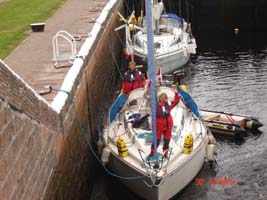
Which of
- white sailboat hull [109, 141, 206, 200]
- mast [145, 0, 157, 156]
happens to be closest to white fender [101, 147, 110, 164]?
white sailboat hull [109, 141, 206, 200]

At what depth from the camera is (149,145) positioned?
47.1ft

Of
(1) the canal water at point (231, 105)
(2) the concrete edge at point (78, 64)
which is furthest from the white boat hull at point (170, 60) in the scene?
(2) the concrete edge at point (78, 64)

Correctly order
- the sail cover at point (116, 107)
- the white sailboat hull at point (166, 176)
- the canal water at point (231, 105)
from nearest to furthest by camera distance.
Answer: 1. the white sailboat hull at point (166, 176)
2. the canal water at point (231, 105)
3. the sail cover at point (116, 107)

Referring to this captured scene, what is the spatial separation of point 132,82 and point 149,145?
4.35 meters

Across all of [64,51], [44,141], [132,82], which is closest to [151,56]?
[44,141]

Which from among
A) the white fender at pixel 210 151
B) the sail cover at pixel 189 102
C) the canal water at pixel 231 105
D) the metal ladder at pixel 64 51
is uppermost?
the metal ladder at pixel 64 51

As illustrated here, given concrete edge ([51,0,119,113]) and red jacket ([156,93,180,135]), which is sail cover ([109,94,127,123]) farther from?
red jacket ([156,93,180,135])

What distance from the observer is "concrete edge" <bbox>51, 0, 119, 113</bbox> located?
12.1 metres

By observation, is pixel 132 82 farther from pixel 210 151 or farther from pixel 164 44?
pixel 164 44

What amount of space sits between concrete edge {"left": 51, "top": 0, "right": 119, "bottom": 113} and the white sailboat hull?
101 inches

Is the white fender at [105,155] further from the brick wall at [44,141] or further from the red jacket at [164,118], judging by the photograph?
the red jacket at [164,118]

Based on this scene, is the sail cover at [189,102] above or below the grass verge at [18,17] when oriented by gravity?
below

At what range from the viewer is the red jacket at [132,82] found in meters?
18.2

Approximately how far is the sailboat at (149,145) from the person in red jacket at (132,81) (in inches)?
24.2
